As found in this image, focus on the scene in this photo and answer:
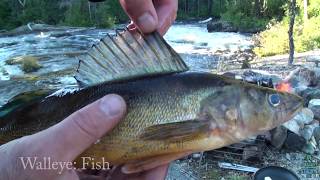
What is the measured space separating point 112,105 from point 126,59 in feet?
1.07

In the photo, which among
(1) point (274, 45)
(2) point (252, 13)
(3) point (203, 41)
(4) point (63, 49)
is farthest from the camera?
(2) point (252, 13)

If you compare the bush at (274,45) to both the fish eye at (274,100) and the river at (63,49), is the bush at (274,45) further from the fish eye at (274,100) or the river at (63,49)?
the fish eye at (274,100)

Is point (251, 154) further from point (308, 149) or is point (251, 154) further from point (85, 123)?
point (85, 123)

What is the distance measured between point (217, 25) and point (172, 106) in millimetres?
31159

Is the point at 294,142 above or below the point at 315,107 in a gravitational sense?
below

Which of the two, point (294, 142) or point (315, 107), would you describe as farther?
point (315, 107)

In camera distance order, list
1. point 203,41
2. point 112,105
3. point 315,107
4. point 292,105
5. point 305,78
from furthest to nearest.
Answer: point 203,41 → point 305,78 → point 315,107 → point 292,105 → point 112,105

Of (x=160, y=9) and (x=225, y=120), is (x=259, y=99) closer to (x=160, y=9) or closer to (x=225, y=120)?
(x=225, y=120)

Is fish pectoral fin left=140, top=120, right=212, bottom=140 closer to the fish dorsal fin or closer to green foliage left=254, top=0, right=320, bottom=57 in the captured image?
the fish dorsal fin

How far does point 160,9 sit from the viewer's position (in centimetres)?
258

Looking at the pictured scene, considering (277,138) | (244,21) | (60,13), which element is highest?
(60,13)

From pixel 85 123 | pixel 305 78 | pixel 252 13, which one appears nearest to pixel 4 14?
pixel 252 13

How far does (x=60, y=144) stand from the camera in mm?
1860

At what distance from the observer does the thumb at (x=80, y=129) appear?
186 cm
